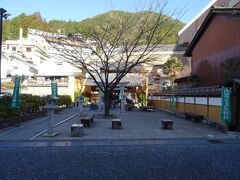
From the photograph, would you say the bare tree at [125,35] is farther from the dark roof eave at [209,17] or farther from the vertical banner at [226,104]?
the vertical banner at [226,104]

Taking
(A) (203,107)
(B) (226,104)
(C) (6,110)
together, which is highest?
(B) (226,104)

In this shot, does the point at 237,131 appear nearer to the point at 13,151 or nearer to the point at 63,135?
the point at 63,135

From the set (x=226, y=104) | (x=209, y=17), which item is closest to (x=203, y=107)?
(x=226, y=104)

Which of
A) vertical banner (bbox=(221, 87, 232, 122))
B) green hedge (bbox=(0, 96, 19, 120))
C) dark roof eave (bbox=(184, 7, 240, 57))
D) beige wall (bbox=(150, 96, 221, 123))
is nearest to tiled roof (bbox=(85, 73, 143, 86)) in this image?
dark roof eave (bbox=(184, 7, 240, 57))

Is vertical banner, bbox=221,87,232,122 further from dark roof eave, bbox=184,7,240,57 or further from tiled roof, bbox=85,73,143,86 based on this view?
tiled roof, bbox=85,73,143,86

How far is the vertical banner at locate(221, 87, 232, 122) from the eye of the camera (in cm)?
1552

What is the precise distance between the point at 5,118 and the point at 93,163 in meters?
9.91

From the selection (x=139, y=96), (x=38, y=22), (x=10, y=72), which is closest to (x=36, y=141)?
(x=139, y=96)

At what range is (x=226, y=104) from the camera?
15672 mm

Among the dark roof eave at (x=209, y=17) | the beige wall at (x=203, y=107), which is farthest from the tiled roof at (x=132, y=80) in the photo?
the beige wall at (x=203, y=107)

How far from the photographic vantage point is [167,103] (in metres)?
32.9

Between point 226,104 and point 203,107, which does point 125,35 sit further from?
point 226,104

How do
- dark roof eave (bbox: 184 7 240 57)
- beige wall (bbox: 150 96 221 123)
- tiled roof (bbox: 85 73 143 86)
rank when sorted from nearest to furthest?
beige wall (bbox: 150 96 221 123)
dark roof eave (bbox: 184 7 240 57)
tiled roof (bbox: 85 73 143 86)

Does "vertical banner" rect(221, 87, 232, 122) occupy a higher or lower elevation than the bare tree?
lower
